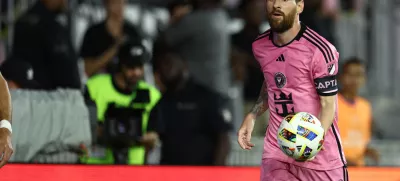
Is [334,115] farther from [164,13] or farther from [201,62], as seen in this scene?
[164,13]

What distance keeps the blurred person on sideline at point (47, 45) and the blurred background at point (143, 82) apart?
Result: 0.01 metres

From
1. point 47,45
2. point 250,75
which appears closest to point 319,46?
point 47,45

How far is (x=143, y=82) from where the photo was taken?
29.6 feet

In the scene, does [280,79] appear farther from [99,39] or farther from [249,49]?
[249,49]

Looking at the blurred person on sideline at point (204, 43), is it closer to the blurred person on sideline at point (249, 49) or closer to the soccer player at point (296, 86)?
the blurred person on sideline at point (249, 49)

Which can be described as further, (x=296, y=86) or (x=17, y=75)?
(x=17, y=75)

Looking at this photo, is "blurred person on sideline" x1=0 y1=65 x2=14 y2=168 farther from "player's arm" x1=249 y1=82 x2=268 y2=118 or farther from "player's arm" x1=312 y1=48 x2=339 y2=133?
"player's arm" x1=312 y1=48 x2=339 y2=133

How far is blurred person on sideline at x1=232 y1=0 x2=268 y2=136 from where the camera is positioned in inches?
410

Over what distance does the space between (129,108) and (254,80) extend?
7.11ft

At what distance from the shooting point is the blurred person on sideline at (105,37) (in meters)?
9.80

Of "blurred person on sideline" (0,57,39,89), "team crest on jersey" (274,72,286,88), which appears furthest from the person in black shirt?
"team crest on jersey" (274,72,286,88)

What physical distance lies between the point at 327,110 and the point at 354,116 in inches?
146

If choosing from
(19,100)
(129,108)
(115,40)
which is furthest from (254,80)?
(19,100)

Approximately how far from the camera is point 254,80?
10.5 meters
